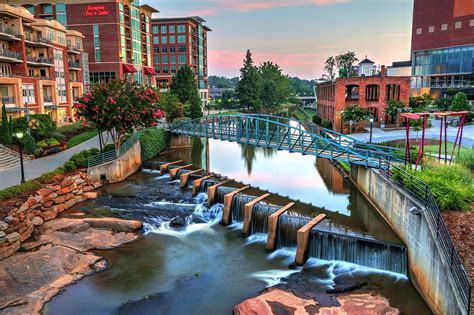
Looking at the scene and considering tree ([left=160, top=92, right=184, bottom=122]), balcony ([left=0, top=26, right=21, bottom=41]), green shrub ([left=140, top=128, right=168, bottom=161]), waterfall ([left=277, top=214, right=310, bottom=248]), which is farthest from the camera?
tree ([left=160, top=92, right=184, bottom=122])

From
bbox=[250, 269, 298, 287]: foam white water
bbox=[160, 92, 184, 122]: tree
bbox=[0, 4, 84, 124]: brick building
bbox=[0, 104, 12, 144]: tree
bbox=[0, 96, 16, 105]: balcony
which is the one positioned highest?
bbox=[0, 4, 84, 124]: brick building

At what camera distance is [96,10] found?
68812 mm

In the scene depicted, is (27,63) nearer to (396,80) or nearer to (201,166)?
(201,166)

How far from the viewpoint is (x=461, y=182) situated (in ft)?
62.6

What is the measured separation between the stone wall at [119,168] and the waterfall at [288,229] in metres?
17.2

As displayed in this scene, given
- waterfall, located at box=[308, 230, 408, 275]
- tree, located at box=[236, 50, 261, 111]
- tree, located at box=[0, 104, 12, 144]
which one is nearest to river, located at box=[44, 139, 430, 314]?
waterfall, located at box=[308, 230, 408, 275]

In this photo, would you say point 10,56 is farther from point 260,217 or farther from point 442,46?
point 442,46

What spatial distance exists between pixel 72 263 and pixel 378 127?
4232 centimetres

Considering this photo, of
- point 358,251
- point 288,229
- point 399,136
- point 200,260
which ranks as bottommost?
point 200,260

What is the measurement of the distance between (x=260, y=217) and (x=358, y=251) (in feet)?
19.8

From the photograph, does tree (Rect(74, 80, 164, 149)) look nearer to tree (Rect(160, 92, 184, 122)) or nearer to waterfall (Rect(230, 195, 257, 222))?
waterfall (Rect(230, 195, 257, 222))

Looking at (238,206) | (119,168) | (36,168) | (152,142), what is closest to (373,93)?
(152,142)

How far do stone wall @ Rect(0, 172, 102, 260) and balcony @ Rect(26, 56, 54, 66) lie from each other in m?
27.2

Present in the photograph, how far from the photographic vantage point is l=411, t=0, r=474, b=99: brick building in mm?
76250
